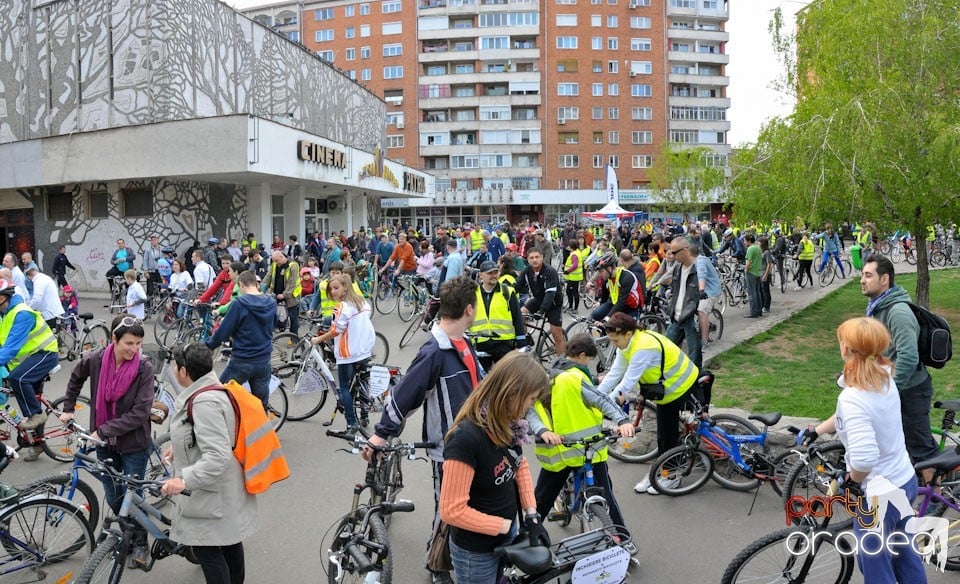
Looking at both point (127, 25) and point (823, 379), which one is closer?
point (823, 379)

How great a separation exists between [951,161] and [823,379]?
16.3ft

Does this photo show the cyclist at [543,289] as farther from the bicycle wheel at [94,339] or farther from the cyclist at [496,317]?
the bicycle wheel at [94,339]

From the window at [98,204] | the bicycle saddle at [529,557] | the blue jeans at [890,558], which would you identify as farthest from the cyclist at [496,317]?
the window at [98,204]

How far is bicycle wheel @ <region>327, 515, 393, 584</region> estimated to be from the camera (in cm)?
416

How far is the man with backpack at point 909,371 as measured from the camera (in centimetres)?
466

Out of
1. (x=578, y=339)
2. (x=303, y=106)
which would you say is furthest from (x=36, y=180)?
(x=578, y=339)

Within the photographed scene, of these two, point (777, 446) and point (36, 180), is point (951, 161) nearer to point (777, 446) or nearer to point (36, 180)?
point (777, 446)

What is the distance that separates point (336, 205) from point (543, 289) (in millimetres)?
27004

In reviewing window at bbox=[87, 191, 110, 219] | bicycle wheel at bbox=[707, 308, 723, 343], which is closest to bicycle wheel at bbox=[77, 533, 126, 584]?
bicycle wheel at bbox=[707, 308, 723, 343]

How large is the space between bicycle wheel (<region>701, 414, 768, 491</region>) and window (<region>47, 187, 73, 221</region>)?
Answer: 25468 mm

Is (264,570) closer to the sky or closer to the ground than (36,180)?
closer to the ground

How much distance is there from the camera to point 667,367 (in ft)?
19.1

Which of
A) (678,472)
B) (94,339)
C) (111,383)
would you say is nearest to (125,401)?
(111,383)

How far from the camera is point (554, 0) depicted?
7162cm
